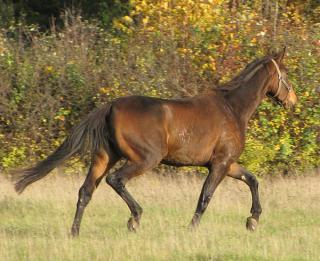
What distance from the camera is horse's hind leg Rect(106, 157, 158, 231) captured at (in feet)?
30.3

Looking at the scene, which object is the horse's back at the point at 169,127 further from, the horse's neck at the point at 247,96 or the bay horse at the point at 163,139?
the horse's neck at the point at 247,96

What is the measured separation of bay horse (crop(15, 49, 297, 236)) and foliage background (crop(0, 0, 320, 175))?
12.9 feet

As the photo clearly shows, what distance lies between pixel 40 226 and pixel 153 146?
167 centimetres

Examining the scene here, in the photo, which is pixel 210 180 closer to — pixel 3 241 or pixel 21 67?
pixel 3 241

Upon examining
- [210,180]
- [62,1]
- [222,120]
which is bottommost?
[62,1]

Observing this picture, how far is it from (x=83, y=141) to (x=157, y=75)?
4.98 metres

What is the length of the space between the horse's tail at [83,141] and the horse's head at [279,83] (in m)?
2.27

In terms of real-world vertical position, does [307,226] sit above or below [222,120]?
below

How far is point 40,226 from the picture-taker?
971cm

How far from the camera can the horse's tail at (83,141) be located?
9.35 meters

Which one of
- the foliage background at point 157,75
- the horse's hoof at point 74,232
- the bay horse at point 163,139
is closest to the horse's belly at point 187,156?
the bay horse at point 163,139

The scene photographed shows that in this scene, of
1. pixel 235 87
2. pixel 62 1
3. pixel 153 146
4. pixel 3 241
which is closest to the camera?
pixel 3 241

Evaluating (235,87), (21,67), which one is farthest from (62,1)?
(235,87)

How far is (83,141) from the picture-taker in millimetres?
9430
